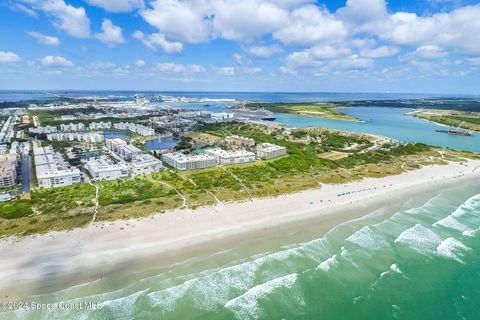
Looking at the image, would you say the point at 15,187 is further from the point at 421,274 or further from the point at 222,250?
the point at 421,274

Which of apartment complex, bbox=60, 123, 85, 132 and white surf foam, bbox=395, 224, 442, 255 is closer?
white surf foam, bbox=395, 224, 442, 255

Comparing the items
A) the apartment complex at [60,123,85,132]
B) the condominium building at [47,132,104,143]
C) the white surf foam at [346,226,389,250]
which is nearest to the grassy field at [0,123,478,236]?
the white surf foam at [346,226,389,250]

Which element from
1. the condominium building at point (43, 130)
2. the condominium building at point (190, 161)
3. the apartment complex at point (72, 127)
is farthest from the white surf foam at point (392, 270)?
the apartment complex at point (72, 127)

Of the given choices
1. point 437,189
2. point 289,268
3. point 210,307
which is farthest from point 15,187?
point 437,189

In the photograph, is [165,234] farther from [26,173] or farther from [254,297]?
[26,173]

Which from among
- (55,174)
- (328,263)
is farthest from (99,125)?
(328,263)

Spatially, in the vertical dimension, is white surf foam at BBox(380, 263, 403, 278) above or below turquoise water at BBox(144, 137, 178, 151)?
below

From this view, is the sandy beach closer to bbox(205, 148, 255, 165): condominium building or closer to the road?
bbox(205, 148, 255, 165): condominium building
